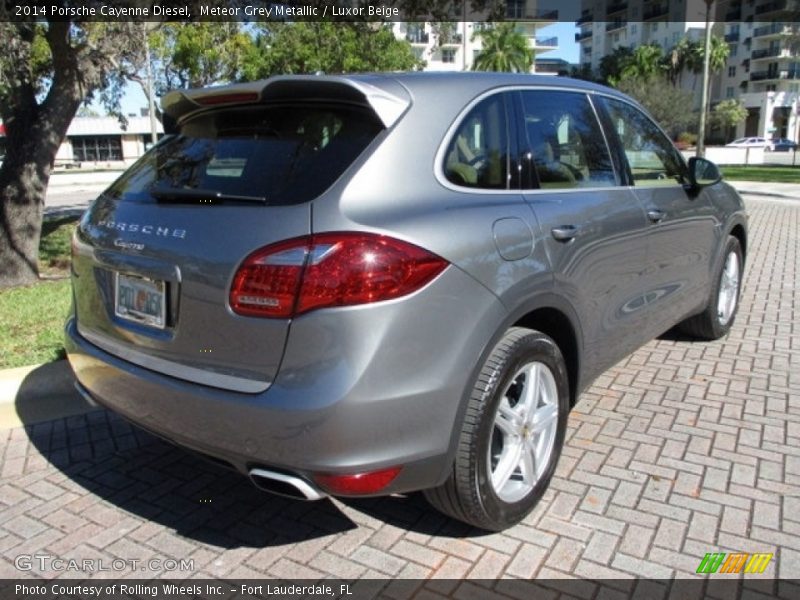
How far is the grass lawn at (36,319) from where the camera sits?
15.1ft

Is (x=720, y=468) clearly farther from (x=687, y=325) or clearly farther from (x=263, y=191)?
(x=263, y=191)

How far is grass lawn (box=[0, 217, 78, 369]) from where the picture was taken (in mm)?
4609

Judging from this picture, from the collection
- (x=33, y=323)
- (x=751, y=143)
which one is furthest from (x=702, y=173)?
(x=751, y=143)

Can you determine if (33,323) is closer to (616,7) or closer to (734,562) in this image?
(734,562)

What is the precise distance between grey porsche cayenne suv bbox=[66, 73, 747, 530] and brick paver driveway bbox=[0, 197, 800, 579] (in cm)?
26

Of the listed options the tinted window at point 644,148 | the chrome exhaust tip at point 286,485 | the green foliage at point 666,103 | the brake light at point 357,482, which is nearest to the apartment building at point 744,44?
the green foliage at point 666,103

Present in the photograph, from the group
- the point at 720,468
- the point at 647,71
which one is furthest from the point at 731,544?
the point at 647,71

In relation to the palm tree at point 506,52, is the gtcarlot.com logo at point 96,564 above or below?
below

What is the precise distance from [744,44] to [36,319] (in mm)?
95095

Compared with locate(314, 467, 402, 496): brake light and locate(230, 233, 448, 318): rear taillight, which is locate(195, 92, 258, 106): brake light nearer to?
locate(230, 233, 448, 318): rear taillight

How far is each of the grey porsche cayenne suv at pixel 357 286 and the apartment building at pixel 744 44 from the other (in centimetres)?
8243

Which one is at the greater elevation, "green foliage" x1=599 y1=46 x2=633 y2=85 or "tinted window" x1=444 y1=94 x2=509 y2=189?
"green foliage" x1=599 y1=46 x2=633 y2=85

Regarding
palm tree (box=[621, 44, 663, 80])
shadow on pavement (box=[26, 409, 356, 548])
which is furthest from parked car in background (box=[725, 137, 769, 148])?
shadow on pavement (box=[26, 409, 356, 548])

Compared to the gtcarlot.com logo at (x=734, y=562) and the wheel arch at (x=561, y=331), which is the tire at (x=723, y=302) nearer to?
the wheel arch at (x=561, y=331)
